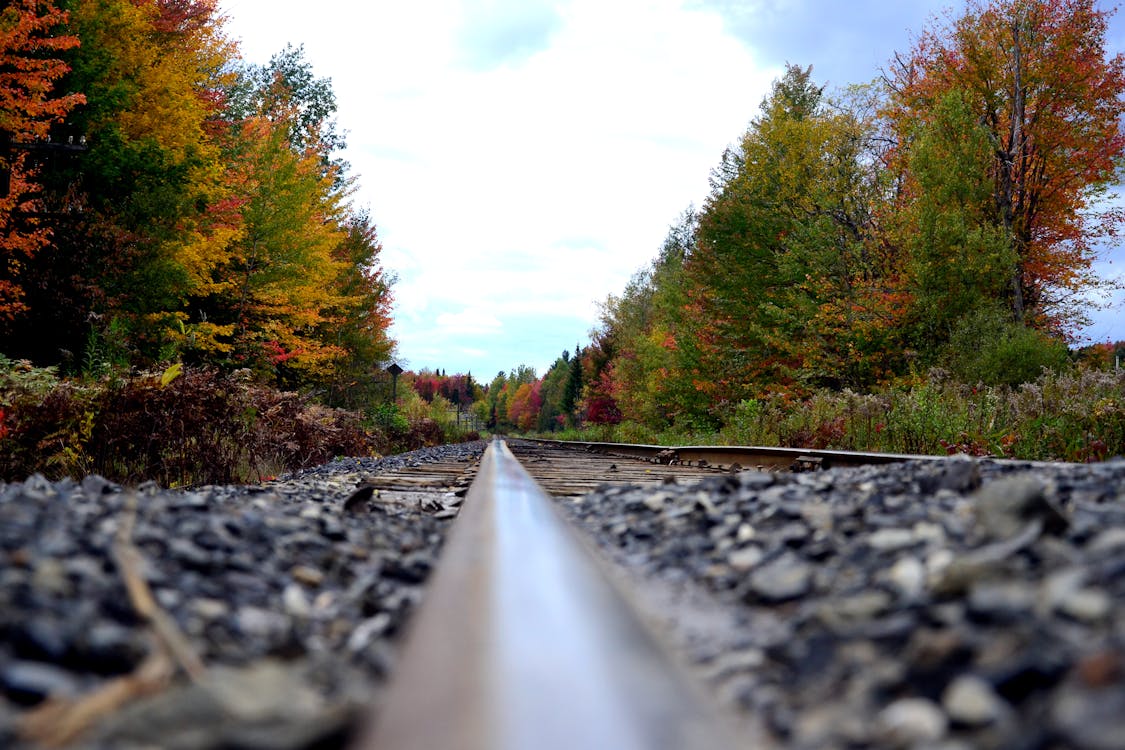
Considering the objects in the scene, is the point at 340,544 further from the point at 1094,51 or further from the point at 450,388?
the point at 450,388

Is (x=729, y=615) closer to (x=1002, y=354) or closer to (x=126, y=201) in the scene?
(x=1002, y=354)

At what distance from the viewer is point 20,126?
33.6 ft

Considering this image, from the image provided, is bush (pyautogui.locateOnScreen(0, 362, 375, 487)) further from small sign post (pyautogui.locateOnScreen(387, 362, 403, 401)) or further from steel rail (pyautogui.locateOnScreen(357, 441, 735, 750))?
small sign post (pyautogui.locateOnScreen(387, 362, 403, 401))

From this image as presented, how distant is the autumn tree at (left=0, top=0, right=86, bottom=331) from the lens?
984 centimetres

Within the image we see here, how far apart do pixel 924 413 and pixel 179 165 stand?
539 inches

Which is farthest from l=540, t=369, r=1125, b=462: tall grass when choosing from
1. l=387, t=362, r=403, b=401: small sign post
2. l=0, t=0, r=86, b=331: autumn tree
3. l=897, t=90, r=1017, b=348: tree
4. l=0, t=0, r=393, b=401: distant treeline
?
l=387, t=362, r=403, b=401: small sign post

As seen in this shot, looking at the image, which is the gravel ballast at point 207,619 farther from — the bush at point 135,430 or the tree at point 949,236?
the tree at point 949,236

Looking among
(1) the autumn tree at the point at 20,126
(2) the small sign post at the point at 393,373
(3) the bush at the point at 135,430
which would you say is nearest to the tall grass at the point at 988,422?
(3) the bush at the point at 135,430

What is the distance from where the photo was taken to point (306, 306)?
60.7 ft

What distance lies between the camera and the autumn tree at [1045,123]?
709 inches

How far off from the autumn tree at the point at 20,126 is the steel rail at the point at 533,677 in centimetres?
1125

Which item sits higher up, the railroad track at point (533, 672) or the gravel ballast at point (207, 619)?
the railroad track at point (533, 672)

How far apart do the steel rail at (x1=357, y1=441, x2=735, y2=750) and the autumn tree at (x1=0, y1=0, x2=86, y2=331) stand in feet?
36.9

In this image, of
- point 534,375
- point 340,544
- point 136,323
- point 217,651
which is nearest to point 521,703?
point 217,651
